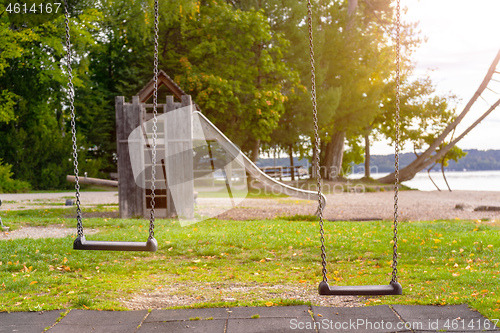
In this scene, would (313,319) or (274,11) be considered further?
(274,11)

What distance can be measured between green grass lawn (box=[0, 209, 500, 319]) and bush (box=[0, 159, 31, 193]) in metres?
11.6

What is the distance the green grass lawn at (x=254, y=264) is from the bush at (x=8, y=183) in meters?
11.6

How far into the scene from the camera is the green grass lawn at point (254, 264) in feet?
16.4

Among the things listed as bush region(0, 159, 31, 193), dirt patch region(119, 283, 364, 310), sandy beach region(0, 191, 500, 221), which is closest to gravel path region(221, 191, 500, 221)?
sandy beach region(0, 191, 500, 221)

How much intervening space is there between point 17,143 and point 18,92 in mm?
2487

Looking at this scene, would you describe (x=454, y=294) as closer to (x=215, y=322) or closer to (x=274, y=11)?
(x=215, y=322)

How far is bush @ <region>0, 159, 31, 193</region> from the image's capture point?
62.4ft

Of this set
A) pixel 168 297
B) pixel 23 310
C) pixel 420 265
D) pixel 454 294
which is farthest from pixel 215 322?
pixel 420 265

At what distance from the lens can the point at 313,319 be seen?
4117mm

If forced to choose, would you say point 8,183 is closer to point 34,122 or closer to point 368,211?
point 34,122

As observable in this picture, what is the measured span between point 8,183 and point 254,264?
616 inches

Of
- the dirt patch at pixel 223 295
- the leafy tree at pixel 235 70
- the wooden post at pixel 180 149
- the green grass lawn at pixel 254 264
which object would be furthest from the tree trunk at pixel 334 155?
the dirt patch at pixel 223 295
